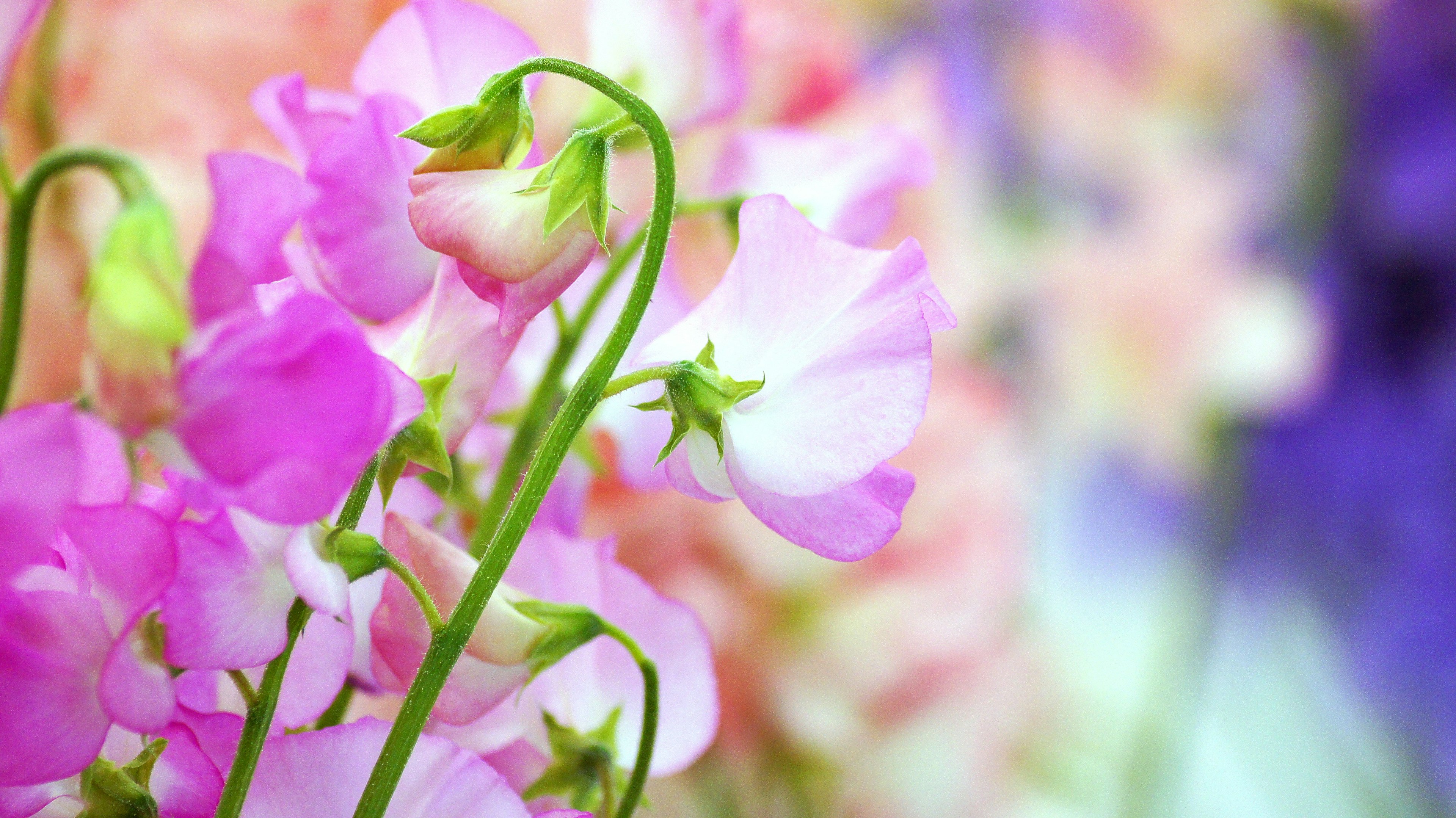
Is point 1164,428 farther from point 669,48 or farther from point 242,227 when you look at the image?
point 242,227

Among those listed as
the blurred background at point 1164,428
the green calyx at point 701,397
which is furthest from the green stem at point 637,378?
the blurred background at point 1164,428

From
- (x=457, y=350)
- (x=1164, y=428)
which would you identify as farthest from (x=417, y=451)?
(x=1164, y=428)

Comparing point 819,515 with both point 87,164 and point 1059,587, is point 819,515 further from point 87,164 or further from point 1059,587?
point 1059,587

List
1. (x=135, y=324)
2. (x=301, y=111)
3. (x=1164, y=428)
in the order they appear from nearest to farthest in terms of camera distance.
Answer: (x=135, y=324) → (x=301, y=111) → (x=1164, y=428)

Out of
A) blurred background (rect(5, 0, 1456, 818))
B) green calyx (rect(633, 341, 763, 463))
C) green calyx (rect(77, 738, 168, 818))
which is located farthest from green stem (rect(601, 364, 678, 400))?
blurred background (rect(5, 0, 1456, 818))

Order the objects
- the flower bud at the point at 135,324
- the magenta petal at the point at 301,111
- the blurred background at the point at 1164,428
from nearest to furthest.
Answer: the flower bud at the point at 135,324 → the magenta petal at the point at 301,111 → the blurred background at the point at 1164,428

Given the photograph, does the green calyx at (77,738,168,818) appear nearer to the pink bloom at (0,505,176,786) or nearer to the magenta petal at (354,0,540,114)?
the pink bloom at (0,505,176,786)

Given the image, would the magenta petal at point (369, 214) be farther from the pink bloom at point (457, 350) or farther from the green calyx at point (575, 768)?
the green calyx at point (575, 768)
